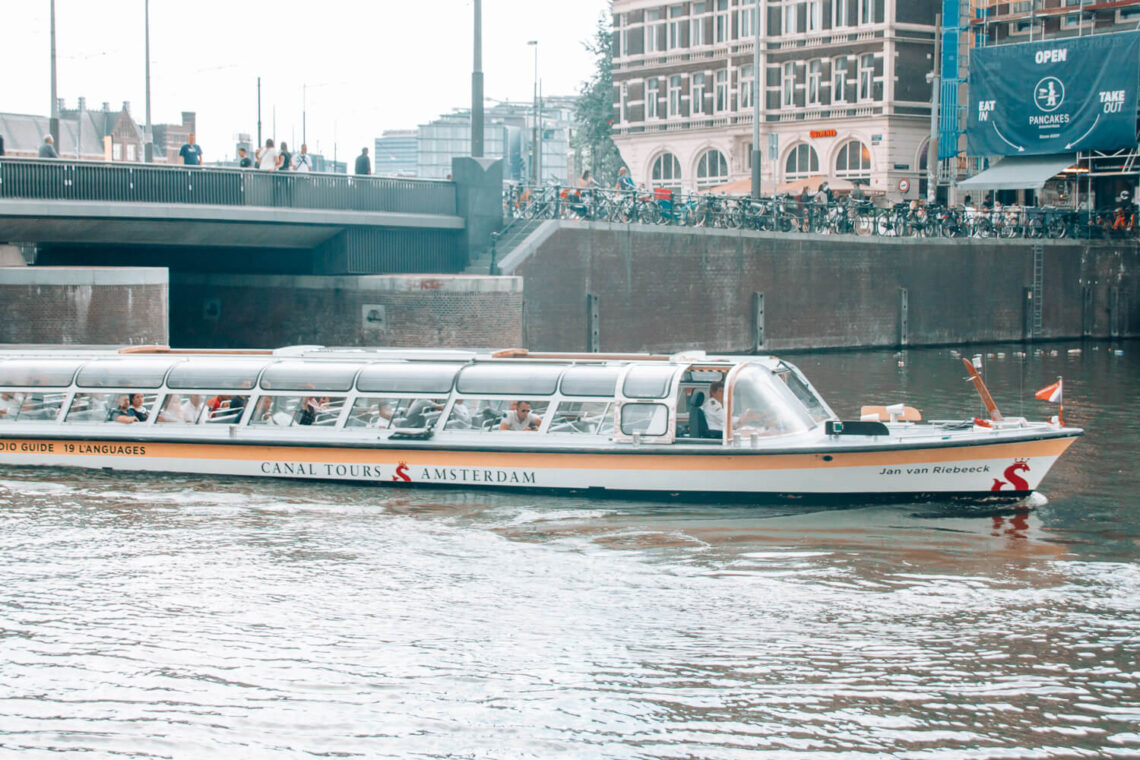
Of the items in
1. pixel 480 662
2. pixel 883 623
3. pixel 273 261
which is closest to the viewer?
pixel 480 662

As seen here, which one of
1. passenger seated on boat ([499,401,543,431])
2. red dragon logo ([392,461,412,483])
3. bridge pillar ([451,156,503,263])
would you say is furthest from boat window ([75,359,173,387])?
bridge pillar ([451,156,503,263])

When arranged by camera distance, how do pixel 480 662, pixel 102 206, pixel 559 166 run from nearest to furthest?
pixel 480 662
pixel 102 206
pixel 559 166

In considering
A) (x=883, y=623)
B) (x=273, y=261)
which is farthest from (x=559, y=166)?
(x=883, y=623)

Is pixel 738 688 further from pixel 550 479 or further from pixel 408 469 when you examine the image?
pixel 408 469

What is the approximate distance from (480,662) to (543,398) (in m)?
6.94

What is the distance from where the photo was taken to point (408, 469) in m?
18.0

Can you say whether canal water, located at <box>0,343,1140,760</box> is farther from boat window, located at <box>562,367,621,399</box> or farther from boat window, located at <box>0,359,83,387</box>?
boat window, located at <box>0,359,83,387</box>

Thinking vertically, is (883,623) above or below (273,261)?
below

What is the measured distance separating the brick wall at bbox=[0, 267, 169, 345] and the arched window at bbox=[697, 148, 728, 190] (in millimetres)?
35408

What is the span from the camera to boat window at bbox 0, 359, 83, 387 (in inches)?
782

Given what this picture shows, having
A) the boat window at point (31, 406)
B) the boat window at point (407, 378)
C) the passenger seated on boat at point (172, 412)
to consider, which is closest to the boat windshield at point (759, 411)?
the boat window at point (407, 378)

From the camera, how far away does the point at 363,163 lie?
3200 cm

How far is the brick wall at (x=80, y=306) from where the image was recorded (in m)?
24.5

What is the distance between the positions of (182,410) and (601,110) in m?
55.2
